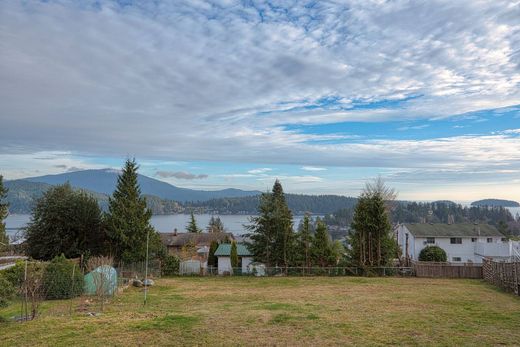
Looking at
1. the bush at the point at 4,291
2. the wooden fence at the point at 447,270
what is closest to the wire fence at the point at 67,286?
the bush at the point at 4,291

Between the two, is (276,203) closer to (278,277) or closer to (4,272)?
(278,277)

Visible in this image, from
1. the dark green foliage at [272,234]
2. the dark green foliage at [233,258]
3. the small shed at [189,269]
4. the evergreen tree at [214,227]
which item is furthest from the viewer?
the evergreen tree at [214,227]

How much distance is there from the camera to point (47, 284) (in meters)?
20.3

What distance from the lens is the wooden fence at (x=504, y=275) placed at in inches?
887

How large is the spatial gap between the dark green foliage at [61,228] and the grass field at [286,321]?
15161 millimetres

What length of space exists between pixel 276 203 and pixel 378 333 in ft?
85.9

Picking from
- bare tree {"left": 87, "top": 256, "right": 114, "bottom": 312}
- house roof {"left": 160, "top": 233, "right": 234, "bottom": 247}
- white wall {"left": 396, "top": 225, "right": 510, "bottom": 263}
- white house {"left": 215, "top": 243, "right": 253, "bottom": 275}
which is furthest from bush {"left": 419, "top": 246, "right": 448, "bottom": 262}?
bare tree {"left": 87, "top": 256, "right": 114, "bottom": 312}

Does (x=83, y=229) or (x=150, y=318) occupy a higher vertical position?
(x=83, y=229)

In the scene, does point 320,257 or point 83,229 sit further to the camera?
point 320,257

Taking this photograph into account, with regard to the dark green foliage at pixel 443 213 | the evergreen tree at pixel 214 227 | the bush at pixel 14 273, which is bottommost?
the bush at pixel 14 273

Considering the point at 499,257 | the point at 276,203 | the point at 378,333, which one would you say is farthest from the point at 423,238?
the point at 378,333

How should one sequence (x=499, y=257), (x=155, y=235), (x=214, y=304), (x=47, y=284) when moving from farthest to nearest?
1. (x=499, y=257)
2. (x=155, y=235)
3. (x=47, y=284)
4. (x=214, y=304)

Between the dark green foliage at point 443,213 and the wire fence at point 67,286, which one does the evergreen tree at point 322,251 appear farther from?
the dark green foliage at point 443,213

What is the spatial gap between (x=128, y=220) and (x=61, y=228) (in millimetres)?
5334
